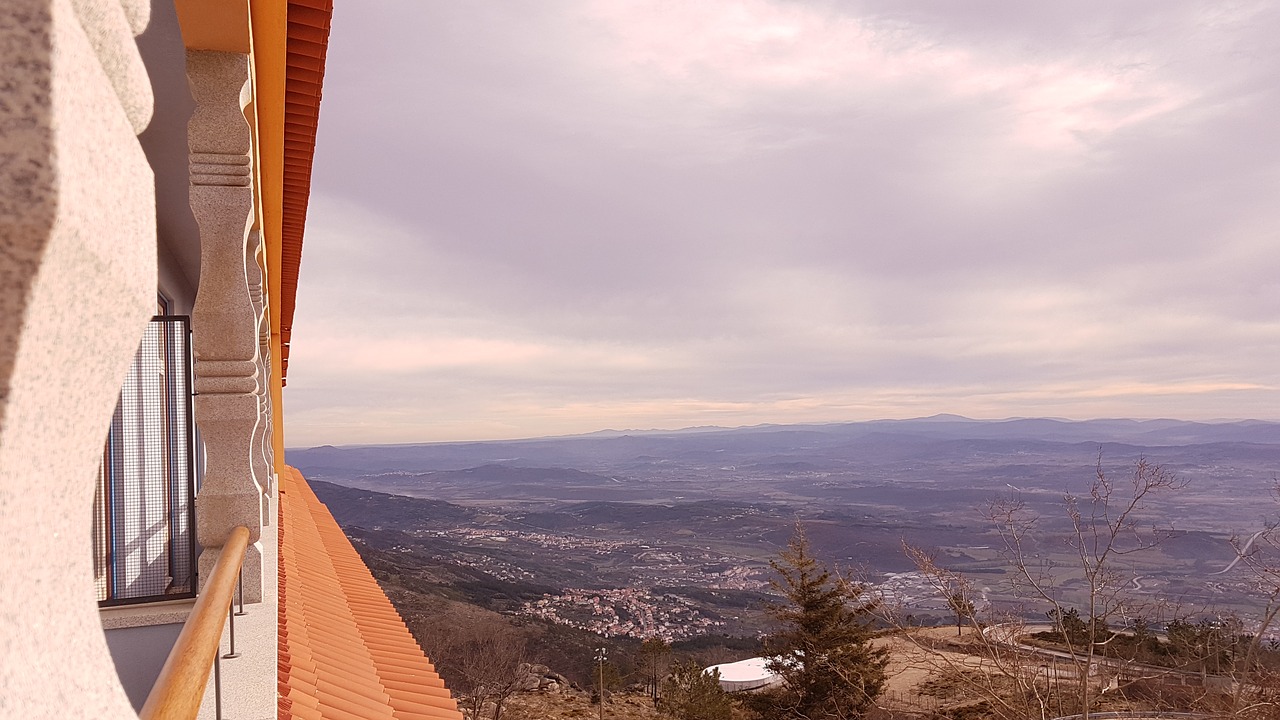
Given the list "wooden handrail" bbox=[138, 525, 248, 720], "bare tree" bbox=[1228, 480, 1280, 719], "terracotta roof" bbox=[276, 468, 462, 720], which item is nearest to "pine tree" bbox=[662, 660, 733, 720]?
"bare tree" bbox=[1228, 480, 1280, 719]

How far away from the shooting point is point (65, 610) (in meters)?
0.45

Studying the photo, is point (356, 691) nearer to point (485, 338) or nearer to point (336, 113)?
A: point (336, 113)

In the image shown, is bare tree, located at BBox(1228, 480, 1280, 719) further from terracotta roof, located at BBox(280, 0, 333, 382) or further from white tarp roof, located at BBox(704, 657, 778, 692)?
white tarp roof, located at BBox(704, 657, 778, 692)

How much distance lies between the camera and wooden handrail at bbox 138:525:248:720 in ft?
3.26

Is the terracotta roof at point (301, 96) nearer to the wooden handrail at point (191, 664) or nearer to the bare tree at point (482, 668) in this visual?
the wooden handrail at point (191, 664)

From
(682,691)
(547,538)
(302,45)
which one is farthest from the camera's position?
(547,538)

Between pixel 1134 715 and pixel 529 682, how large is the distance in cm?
2176

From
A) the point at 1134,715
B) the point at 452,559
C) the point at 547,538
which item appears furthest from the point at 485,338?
the point at 547,538

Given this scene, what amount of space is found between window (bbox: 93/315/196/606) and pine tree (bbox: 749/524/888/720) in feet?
68.3

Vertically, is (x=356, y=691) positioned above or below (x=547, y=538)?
above

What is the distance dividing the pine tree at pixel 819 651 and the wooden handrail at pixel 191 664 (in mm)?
24549

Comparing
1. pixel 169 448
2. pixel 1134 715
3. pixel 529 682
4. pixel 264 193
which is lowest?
pixel 529 682

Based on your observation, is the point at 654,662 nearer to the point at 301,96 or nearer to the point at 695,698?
the point at 695,698

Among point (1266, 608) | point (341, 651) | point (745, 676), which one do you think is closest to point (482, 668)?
point (745, 676)
